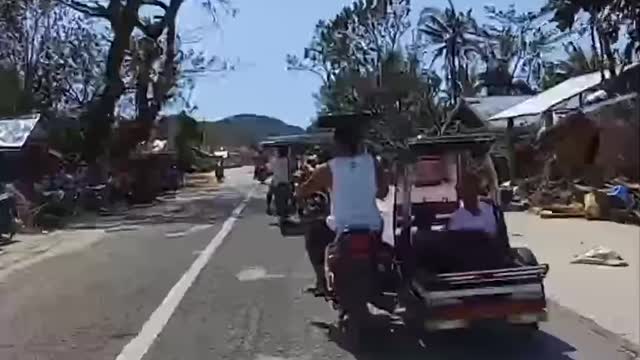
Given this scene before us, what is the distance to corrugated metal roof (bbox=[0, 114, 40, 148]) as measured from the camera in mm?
33062

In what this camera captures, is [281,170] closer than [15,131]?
Yes

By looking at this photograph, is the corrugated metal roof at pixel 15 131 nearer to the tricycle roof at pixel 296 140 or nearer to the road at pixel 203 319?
the tricycle roof at pixel 296 140

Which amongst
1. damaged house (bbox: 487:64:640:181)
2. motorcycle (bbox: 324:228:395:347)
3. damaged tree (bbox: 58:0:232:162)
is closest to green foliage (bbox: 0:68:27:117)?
damaged tree (bbox: 58:0:232:162)

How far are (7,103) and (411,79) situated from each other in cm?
2577

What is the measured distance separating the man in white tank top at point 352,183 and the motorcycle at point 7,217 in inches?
617

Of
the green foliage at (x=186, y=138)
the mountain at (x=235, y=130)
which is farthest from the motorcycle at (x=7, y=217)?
the mountain at (x=235, y=130)

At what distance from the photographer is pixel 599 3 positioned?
20328 mm

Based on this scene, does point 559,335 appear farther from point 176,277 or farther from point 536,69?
point 536,69

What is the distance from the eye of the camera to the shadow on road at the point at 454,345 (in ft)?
31.4

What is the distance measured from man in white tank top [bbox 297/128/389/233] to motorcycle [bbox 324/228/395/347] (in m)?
0.19

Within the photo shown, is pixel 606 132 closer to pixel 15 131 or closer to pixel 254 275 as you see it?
pixel 254 275

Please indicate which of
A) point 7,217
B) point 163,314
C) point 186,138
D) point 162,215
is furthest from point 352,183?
point 186,138

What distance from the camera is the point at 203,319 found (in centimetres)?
1199

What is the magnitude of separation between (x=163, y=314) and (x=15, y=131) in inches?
905
